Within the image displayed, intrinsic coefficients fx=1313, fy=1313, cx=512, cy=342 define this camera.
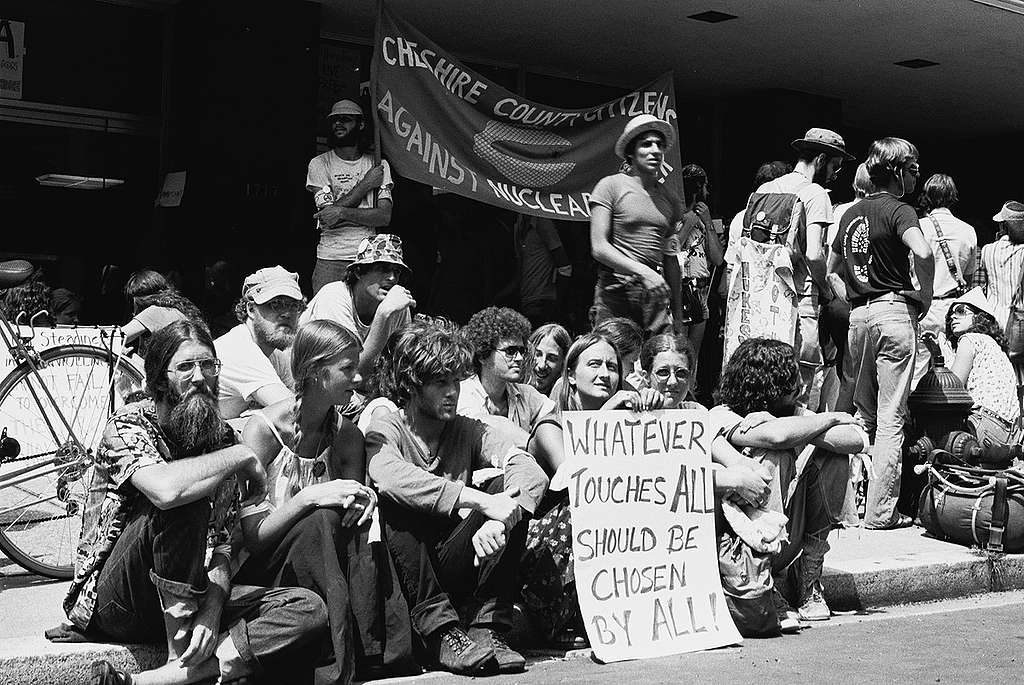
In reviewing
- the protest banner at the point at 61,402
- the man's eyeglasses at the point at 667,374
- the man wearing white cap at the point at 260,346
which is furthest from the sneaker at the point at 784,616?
the protest banner at the point at 61,402

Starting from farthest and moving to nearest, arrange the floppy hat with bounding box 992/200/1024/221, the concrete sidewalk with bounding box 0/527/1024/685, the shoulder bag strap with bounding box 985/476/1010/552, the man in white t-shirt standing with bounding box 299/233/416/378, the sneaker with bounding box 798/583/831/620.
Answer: the floppy hat with bounding box 992/200/1024/221 → the shoulder bag strap with bounding box 985/476/1010/552 → the man in white t-shirt standing with bounding box 299/233/416/378 → the sneaker with bounding box 798/583/831/620 → the concrete sidewalk with bounding box 0/527/1024/685

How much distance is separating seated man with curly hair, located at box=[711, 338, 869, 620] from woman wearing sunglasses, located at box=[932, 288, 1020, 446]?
3.10 meters

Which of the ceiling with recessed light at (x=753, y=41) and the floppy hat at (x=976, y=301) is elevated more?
the ceiling with recessed light at (x=753, y=41)

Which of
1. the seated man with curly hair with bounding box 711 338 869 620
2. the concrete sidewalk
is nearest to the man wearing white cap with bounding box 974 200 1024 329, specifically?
the concrete sidewalk

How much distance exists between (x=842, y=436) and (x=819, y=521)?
1.31 ft

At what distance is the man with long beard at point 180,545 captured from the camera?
4.22 m

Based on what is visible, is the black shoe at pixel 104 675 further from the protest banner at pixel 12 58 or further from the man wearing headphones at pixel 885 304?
the protest banner at pixel 12 58

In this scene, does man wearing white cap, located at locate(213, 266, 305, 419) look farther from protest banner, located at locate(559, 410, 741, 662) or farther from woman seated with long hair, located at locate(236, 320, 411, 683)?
protest banner, located at locate(559, 410, 741, 662)

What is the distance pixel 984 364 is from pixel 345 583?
569 cm

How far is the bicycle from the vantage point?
5.75 meters

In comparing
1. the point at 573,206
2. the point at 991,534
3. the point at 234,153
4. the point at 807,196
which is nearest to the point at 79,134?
the point at 234,153

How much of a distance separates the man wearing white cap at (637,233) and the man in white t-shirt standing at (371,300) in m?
1.19

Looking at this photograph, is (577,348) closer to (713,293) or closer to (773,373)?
(773,373)

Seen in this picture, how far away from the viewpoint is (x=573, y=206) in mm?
9688
